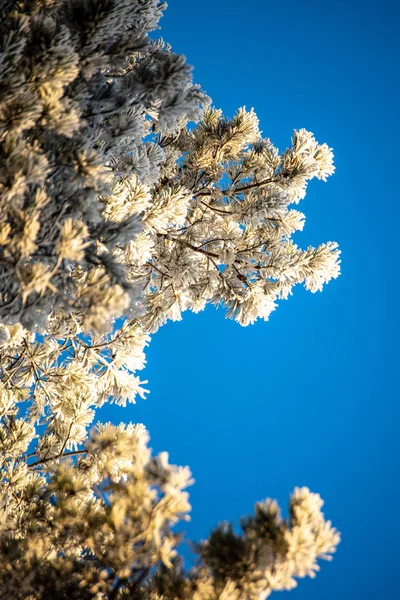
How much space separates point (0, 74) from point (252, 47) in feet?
255

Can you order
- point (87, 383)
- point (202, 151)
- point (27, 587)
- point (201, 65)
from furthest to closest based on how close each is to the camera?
point (201, 65)
point (202, 151)
point (87, 383)
point (27, 587)

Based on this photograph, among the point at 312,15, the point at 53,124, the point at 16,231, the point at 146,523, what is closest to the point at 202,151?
the point at 53,124

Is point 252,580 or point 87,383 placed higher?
point 87,383

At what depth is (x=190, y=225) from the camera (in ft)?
8.06

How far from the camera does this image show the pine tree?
1066 millimetres

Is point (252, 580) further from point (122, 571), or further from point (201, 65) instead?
point (201, 65)

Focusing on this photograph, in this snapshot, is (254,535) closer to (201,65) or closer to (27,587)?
(27,587)

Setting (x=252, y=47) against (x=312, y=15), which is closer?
(x=252, y=47)

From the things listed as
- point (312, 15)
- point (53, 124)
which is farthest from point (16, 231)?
point (312, 15)

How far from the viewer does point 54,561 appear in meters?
1.18

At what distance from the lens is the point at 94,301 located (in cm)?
111

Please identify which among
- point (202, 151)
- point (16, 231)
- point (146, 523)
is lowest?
point (146, 523)

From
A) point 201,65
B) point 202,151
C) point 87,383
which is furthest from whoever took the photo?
point 201,65

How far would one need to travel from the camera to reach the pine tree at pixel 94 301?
107cm
